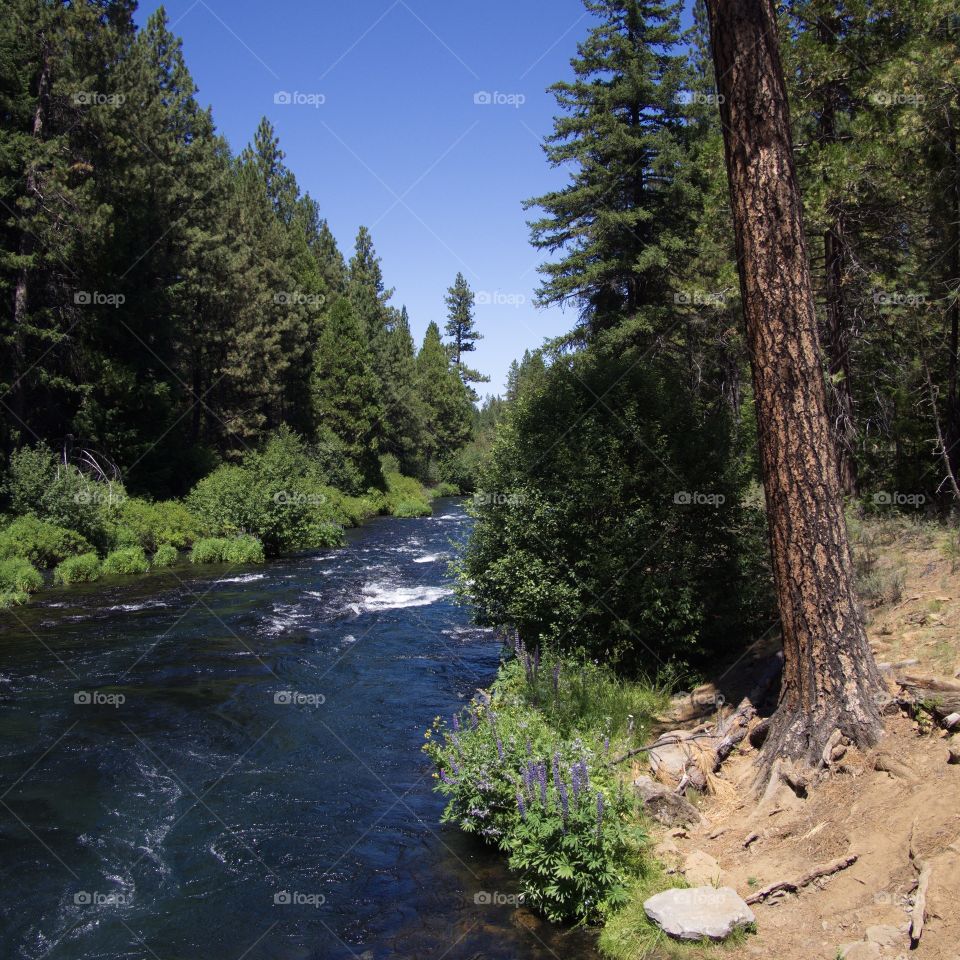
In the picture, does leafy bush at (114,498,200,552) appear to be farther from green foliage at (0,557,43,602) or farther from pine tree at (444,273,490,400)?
pine tree at (444,273,490,400)

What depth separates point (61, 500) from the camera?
2069 cm

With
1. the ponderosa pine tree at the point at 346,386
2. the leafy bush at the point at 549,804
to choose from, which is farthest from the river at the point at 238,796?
the ponderosa pine tree at the point at 346,386

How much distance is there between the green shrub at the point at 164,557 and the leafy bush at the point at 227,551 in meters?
0.51

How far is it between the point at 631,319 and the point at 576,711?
1394 cm

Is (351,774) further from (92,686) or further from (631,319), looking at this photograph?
(631,319)

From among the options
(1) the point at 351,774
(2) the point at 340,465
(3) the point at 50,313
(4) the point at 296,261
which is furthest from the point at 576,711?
(4) the point at 296,261
